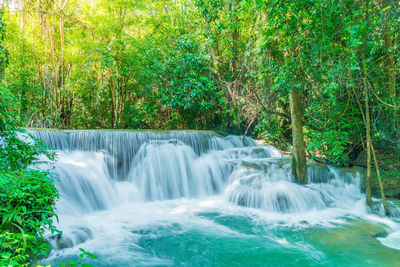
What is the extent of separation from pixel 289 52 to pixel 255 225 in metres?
4.22

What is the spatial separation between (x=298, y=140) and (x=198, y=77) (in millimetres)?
5632

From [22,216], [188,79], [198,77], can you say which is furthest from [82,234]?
[198,77]

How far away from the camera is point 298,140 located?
20.9ft

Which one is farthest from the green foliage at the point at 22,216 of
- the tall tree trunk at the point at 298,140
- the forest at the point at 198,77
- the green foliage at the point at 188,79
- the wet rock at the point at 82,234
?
the green foliage at the point at 188,79

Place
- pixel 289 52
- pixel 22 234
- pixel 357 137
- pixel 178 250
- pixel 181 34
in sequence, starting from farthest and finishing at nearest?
pixel 181 34
pixel 357 137
pixel 289 52
pixel 178 250
pixel 22 234

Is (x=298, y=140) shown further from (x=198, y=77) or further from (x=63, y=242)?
(x=63, y=242)

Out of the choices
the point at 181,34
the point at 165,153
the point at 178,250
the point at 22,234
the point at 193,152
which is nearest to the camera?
the point at 22,234

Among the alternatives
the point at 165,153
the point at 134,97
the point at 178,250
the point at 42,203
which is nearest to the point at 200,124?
the point at 134,97

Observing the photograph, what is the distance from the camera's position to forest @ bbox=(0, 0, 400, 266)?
220 inches

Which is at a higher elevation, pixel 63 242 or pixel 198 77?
pixel 198 77

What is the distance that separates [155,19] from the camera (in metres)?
11.8

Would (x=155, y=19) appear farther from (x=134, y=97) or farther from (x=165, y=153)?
(x=165, y=153)

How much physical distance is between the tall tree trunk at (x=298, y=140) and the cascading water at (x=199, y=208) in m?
0.37

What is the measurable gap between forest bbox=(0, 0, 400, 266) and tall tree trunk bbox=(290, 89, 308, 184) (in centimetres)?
3
